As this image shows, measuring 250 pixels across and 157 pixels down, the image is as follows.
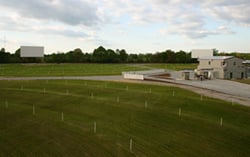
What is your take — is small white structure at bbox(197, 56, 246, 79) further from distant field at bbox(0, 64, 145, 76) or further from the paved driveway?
distant field at bbox(0, 64, 145, 76)

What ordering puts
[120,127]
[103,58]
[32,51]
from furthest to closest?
1. [103,58]
2. [32,51]
3. [120,127]

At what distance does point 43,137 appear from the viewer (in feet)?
54.1

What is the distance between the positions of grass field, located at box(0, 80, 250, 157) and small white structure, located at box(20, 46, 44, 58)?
86.2 m

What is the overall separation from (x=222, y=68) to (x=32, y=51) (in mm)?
83297

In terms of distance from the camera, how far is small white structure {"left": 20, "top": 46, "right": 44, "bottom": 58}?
11038cm

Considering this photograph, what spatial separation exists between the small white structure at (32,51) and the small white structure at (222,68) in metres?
76.2

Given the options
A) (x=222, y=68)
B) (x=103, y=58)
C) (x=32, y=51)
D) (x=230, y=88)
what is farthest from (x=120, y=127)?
(x=103, y=58)

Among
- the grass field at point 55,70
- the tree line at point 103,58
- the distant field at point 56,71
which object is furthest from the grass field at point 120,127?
the tree line at point 103,58

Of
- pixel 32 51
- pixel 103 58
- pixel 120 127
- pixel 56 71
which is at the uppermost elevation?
pixel 32 51

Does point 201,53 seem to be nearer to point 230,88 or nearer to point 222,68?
point 222,68

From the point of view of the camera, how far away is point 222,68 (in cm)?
6219

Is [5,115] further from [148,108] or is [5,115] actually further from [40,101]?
[148,108]

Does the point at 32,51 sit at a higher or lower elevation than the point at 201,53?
lower

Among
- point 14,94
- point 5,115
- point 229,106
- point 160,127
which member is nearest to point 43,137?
point 5,115
